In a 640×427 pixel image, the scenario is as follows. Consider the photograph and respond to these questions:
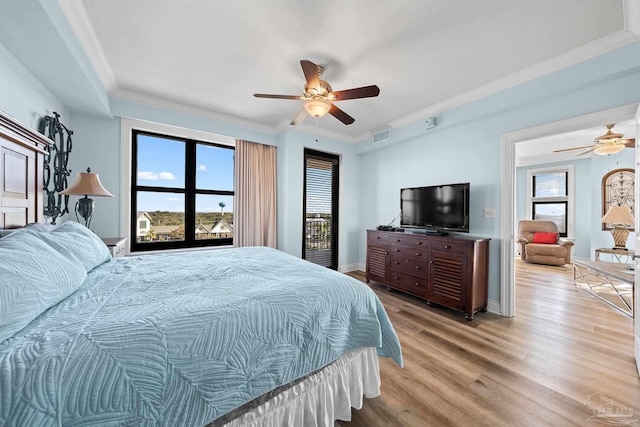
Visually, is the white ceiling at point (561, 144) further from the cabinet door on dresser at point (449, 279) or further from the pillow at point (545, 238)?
the cabinet door on dresser at point (449, 279)

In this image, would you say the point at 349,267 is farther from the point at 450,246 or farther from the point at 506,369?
the point at 506,369

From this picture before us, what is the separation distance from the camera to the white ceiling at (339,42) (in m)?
1.72

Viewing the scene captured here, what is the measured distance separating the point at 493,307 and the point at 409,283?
964 mm

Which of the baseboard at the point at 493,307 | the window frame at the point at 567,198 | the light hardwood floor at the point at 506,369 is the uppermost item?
the window frame at the point at 567,198

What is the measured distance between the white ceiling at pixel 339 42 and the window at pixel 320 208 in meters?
1.69

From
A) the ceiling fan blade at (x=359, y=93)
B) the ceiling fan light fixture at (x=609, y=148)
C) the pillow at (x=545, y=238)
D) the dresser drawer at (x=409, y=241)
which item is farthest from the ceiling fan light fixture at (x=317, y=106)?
the pillow at (x=545, y=238)

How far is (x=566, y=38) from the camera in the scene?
1979 mm

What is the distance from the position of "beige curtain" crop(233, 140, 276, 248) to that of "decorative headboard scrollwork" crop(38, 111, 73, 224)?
1890 mm

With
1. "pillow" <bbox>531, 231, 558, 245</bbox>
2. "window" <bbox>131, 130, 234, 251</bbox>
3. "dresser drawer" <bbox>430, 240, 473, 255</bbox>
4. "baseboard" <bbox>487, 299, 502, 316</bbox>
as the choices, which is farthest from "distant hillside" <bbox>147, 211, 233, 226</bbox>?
"pillow" <bbox>531, 231, 558, 245</bbox>

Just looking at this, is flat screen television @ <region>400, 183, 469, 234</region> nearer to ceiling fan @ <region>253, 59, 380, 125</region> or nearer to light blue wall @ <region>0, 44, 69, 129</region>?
ceiling fan @ <region>253, 59, 380, 125</region>

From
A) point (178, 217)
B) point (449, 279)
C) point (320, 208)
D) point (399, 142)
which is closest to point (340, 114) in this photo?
point (399, 142)

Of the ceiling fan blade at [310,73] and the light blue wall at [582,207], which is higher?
the ceiling fan blade at [310,73]

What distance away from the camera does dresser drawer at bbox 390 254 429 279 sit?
3.12m

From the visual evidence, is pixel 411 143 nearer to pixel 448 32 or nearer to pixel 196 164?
pixel 448 32
